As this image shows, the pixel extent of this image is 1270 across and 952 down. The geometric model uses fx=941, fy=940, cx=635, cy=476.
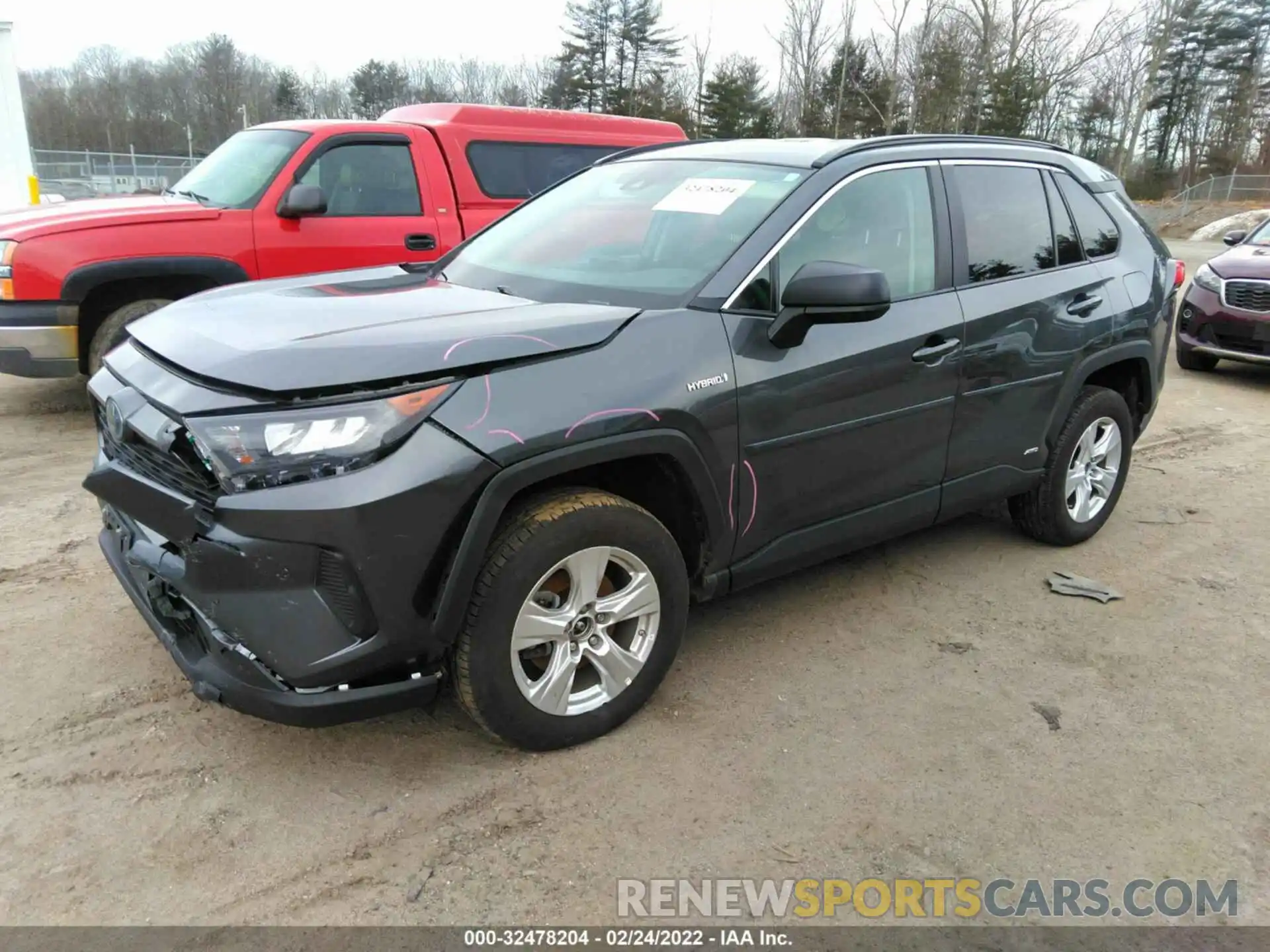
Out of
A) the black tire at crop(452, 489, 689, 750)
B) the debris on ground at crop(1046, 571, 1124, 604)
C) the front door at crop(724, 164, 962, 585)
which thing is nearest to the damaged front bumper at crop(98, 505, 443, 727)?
the black tire at crop(452, 489, 689, 750)

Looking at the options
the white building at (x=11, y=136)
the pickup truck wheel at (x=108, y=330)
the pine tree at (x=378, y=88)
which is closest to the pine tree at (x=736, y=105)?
the pine tree at (x=378, y=88)

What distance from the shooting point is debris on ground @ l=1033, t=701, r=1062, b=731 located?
10.4 feet

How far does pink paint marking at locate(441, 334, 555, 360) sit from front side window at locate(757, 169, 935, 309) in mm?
884

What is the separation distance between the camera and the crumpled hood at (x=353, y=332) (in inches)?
94.5

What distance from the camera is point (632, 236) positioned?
11.4 feet

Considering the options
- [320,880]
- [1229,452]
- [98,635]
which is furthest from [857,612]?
[1229,452]

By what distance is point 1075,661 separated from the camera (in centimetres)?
358

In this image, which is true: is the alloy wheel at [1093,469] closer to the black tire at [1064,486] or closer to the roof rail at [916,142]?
the black tire at [1064,486]

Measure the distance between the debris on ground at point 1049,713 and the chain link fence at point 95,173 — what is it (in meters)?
24.4

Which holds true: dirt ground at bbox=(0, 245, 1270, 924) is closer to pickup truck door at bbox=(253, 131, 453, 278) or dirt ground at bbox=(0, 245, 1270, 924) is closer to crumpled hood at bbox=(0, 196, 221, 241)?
crumpled hood at bbox=(0, 196, 221, 241)

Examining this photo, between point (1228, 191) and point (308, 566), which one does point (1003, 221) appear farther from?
point (1228, 191)

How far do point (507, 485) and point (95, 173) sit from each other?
26.5 m

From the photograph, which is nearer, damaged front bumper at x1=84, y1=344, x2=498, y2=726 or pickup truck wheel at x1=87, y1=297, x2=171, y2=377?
damaged front bumper at x1=84, y1=344, x2=498, y2=726

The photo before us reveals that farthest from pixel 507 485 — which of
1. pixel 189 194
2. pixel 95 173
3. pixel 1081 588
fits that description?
pixel 95 173
